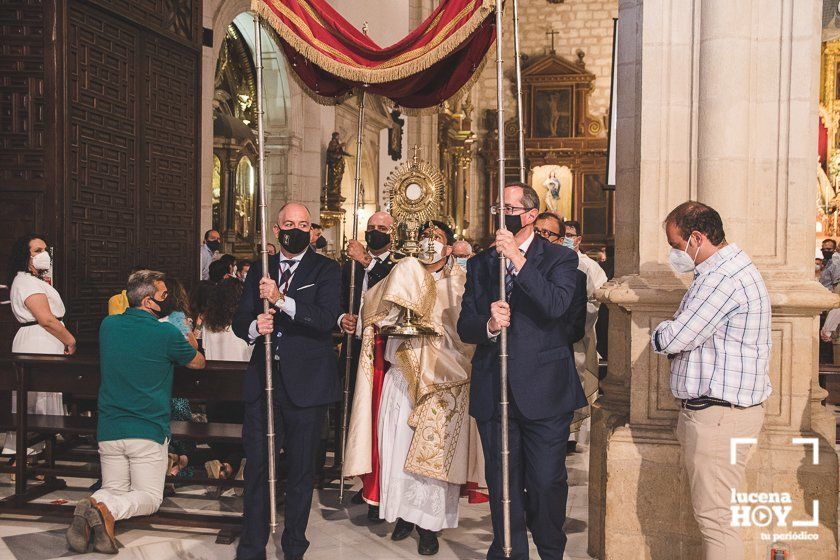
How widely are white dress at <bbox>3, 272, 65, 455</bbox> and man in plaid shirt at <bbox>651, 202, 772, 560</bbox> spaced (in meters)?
4.35

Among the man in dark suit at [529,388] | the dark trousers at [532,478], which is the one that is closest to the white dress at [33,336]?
the man in dark suit at [529,388]

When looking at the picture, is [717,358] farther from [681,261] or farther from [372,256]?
[372,256]

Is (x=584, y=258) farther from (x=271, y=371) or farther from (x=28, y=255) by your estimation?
(x=28, y=255)

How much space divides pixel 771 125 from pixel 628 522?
194cm

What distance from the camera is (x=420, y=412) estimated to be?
4488 mm

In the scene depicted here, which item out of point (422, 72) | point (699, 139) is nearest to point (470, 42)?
point (422, 72)

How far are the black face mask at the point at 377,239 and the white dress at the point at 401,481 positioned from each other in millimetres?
896

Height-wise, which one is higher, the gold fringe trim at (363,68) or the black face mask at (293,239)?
the gold fringe trim at (363,68)

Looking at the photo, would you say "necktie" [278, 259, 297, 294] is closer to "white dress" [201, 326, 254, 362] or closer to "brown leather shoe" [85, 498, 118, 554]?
"brown leather shoe" [85, 498, 118, 554]

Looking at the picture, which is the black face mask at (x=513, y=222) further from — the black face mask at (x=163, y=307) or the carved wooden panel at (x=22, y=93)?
the carved wooden panel at (x=22, y=93)

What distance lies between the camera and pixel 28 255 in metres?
5.97

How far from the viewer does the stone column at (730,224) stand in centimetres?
389

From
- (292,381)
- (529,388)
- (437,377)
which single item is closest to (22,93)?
(292,381)

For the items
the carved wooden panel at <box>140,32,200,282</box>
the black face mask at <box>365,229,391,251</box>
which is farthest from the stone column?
the carved wooden panel at <box>140,32,200,282</box>
